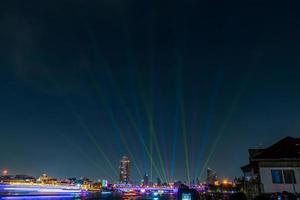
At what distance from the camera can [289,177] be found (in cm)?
2620

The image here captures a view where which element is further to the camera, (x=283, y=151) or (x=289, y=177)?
(x=283, y=151)

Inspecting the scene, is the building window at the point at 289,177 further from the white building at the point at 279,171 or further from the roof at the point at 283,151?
the roof at the point at 283,151

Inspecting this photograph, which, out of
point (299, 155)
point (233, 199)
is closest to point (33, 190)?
point (299, 155)

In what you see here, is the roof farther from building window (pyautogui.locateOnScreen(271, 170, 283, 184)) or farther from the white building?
building window (pyautogui.locateOnScreen(271, 170, 283, 184))

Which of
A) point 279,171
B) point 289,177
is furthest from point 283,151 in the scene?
point 289,177

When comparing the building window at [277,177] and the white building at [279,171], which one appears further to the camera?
the building window at [277,177]

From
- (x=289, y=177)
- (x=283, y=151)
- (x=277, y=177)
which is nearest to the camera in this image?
(x=289, y=177)

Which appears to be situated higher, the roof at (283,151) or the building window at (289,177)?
the roof at (283,151)

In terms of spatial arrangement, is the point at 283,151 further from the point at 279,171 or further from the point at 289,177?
the point at 289,177

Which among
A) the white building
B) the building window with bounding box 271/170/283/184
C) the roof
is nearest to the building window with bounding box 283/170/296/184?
the white building

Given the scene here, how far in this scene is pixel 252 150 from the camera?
36188 mm

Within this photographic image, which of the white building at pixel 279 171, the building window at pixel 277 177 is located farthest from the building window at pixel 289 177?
the building window at pixel 277 177

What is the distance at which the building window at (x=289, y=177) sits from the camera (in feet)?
85.5

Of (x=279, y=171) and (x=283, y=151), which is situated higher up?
(x=283, y=151)
